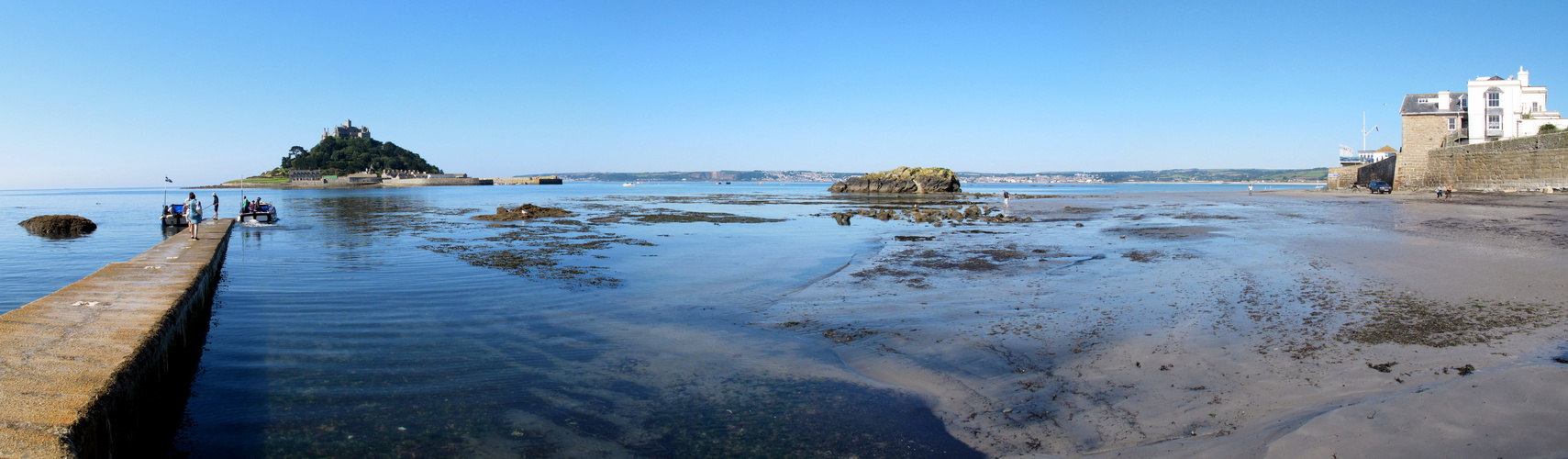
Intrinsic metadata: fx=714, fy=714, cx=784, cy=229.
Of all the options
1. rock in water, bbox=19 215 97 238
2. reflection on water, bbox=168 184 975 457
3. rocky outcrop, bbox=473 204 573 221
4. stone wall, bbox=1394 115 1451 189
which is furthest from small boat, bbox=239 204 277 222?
stone wall, bbox=1394 115 1451 189

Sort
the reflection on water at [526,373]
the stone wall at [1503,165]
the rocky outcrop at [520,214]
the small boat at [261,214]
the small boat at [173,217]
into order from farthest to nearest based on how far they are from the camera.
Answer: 1. the stone wall at [1503,165]
2. the rocky outcrop at [520,214]
3. the small boat at [261,214]
4. the small boat at [173,217]
5. the reflection on water at [526,373]

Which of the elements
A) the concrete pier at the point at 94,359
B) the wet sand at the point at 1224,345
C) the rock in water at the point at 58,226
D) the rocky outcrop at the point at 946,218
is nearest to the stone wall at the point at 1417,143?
the rocky outcrop at the point at 946,218

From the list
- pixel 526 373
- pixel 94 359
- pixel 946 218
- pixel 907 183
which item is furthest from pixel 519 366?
pixel 907 183

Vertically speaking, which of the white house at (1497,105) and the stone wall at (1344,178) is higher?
the white house at (1497,105)

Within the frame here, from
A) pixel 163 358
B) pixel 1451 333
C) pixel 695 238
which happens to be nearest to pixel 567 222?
pixel 695 238

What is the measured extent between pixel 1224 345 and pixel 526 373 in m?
6.73

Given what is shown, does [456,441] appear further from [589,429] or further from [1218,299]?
[1218,299]

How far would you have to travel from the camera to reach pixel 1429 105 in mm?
53750

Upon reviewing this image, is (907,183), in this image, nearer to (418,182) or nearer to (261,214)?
(261,214)

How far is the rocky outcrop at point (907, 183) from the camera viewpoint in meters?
83.7

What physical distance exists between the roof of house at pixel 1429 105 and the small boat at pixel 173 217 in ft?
248

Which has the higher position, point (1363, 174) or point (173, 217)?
point (1363, 174)

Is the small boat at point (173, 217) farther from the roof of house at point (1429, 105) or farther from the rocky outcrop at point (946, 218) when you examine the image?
the roof of house at point (1429, 105)

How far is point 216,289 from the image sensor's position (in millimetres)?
12086
